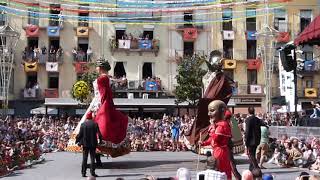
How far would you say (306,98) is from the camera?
51.0 m

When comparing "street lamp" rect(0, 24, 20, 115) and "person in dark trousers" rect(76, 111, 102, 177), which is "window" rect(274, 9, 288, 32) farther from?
"person in dark trousers" rect(76, 111, 102, 177)

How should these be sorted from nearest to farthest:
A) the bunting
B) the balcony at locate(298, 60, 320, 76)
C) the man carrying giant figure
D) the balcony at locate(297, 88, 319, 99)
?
the man carrying giant figure → the bunting → the balcony at locate(297, 88, 319, 99) → the balcony at locate(298, 60, 320, 76)

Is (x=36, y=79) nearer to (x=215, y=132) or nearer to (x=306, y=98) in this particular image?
(x=306, y=98)

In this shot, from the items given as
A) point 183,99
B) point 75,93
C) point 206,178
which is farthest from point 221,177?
point 183,99

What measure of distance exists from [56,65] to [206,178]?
140 feet

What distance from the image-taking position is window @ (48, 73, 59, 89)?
5025cm

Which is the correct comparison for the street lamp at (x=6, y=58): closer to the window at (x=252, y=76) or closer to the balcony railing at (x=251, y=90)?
the balcony railing at (x=251, y=90)

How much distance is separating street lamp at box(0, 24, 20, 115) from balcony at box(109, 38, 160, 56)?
8.03 m

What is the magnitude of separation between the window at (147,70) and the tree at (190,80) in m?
4.88

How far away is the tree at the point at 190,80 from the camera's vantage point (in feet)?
148

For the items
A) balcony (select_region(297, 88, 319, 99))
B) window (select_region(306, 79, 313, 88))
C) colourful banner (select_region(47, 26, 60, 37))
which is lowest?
balcony (select_region(297, 88, 319, 99))

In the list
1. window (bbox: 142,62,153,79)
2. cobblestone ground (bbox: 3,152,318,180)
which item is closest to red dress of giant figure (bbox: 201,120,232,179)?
cobblestone ground (bbox: 3,152,318,180)

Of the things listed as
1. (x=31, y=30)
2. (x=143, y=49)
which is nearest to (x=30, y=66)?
(x=31, y=30)

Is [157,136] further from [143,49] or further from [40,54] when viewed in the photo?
[40,54]
